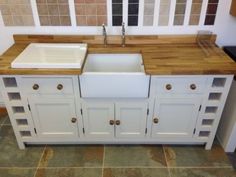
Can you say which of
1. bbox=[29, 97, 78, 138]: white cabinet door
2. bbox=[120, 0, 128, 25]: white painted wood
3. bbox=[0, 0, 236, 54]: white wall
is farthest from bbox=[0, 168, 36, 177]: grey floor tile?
bbox=[120, 0, 128, 25]: white painted wood

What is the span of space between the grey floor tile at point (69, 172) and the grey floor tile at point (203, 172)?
0.62m

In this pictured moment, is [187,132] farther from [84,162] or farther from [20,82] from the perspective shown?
[20,82]

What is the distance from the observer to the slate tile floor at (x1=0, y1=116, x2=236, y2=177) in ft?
5.69

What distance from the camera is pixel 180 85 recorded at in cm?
158

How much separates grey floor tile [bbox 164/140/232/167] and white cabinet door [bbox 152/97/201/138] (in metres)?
0.17

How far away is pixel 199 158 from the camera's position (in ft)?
6.10

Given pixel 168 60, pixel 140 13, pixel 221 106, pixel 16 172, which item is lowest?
pixel 16 172

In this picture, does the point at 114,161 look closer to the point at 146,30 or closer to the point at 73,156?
the point at 73,156

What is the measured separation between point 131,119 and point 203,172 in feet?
2.37

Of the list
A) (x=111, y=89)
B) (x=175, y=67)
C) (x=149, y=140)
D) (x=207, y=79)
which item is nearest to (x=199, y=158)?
(x=149, y=140)

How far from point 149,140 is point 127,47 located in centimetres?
84

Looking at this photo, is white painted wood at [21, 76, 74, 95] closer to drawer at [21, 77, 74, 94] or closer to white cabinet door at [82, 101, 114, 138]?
drawer at [21, 77, 74, 94]

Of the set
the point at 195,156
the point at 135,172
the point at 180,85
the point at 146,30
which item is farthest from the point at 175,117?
the point at 146,30

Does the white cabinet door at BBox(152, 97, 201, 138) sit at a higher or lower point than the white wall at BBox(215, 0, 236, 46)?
lower
